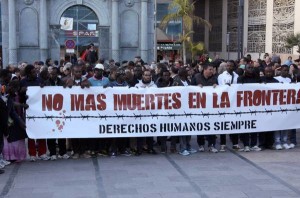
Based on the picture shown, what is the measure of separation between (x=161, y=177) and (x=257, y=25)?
3540cm

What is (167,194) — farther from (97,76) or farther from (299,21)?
(299,21)

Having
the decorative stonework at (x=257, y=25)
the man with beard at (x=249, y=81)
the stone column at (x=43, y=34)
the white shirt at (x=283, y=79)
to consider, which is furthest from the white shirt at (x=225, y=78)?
the decorative stonework at (x=257, y=25)

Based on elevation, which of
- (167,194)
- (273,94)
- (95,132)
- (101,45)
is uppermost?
(101,45)

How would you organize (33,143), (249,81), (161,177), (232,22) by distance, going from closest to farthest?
(161,177) < (33,143) < (249,81) < (232,22)

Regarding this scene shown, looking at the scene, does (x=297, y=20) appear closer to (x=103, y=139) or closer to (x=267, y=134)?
(x=267, y=134)

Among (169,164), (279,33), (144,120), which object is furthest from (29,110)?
(279,33)

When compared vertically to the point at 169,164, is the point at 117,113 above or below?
above

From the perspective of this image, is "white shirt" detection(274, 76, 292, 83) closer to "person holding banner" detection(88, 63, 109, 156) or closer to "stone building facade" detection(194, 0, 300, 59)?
"person holding banner" detection(88, 63, 109, 156)

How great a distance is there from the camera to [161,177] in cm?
888

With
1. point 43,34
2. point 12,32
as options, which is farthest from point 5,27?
point 43,34

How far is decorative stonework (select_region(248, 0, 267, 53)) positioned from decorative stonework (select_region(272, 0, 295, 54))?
1.92 m

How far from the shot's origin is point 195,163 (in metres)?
9.99

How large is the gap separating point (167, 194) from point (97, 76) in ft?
12.6

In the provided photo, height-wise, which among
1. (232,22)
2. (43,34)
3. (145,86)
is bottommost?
(145,86)
